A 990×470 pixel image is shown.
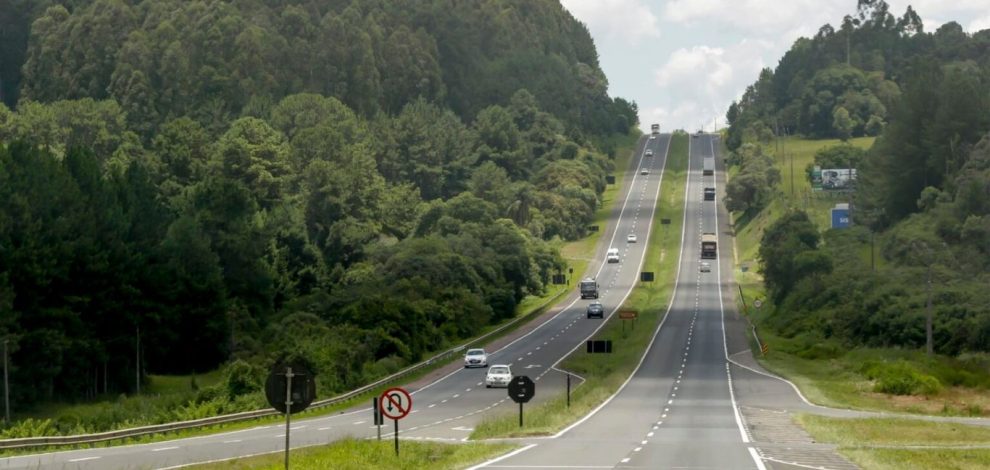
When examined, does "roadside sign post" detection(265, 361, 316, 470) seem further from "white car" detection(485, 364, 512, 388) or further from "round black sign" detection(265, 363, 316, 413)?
"white car" detection(485, 364, 512, 388)

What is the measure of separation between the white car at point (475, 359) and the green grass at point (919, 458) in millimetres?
59418

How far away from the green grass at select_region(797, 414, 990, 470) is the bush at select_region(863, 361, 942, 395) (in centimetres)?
1918

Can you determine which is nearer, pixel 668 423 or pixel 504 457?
pixel 504 457

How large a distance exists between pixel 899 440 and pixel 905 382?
29.7 meters

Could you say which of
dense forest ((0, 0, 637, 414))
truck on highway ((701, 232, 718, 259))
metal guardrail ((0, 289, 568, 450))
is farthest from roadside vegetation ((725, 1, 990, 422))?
dense forest ((0, 0, 637, 414))

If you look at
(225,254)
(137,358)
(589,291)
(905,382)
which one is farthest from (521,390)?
(589,291)

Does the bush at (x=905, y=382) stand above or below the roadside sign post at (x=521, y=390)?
below

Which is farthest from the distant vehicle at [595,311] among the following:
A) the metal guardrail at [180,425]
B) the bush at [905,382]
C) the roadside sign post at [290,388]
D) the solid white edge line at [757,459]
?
the roadside sign post at [290,388]

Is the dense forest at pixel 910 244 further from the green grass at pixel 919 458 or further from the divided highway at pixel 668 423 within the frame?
the green grass at pixel 919 458

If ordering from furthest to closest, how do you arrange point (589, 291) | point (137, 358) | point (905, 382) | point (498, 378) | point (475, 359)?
point (589, 291) < point (137, 358) < point (475, 359) < point (498, 378) < point (905, 382)

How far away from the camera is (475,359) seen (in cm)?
10206

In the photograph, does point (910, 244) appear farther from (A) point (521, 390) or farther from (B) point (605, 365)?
(A) point (521, 390)

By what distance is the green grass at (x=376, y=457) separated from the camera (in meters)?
38.1

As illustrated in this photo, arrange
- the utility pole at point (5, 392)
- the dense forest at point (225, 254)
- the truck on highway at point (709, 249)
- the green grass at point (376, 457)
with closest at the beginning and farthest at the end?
the green grass at point (376, 457) < the utility pole at point (5, 392) < the dense forest at point (225, 254) < the truck on highway at point (709, 249)
